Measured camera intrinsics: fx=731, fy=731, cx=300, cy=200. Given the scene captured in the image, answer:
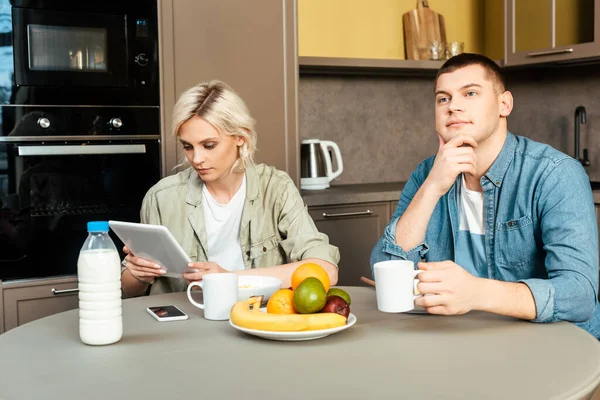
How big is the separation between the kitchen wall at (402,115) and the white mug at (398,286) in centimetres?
238

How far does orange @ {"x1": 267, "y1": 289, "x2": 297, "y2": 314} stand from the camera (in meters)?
1.37

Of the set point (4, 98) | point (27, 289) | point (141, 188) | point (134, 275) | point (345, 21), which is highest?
point (345, 21)

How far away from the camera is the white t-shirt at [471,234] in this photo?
179 centimetres

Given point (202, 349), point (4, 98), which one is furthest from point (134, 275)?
point (4, 98)

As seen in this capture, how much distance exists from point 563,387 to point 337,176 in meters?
2.66

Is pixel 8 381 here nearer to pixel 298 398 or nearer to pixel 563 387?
pixel 298 398

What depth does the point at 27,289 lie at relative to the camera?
2559 millimetres

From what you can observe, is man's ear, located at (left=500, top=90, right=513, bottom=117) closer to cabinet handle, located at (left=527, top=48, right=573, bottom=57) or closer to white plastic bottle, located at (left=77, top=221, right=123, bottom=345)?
white plastic bottle, located at (left=77, top=221, right=123, bottom=345)

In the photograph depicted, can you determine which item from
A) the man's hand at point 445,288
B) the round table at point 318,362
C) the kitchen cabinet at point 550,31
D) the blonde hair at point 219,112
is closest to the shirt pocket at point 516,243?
the round table at point 318,362

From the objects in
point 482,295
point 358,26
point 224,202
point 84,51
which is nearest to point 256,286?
point 482,295

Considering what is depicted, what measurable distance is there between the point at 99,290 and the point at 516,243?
0.94 m

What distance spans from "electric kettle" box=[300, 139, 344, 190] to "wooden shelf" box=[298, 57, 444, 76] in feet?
1.19

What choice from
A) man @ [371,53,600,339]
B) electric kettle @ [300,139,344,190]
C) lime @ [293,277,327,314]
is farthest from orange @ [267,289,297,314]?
electric kettle @ [300,139,344,190]

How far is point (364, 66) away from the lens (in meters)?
3.51
